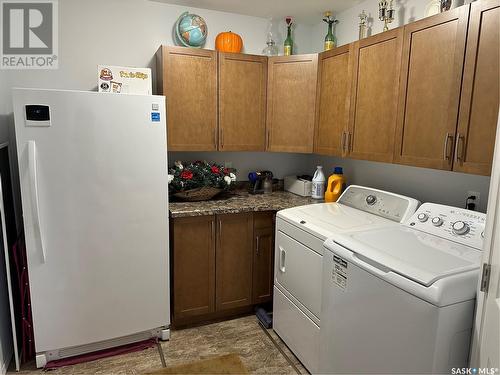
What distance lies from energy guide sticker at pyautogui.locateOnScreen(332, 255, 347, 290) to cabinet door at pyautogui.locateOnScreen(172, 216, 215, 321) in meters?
1.02

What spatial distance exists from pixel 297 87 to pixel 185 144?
40.1 inches

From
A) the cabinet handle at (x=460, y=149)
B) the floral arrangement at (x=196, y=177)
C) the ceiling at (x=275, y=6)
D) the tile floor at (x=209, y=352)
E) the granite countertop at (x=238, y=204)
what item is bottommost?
the tile floor at (x=209, y=352)

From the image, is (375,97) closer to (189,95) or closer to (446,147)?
(446,147)

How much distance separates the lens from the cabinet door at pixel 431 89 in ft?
5.36

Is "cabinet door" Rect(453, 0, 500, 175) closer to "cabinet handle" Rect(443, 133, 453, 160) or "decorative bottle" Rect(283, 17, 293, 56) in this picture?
"cabinet handle" Rect(443, 133, 453, 160)

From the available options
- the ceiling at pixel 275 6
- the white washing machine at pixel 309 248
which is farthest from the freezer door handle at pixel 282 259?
the ceiling at pixel 275 6

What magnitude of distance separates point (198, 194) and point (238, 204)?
0.32m

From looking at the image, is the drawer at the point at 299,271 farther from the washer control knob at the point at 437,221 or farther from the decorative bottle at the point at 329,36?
the decorative bottle at the point at 329,36

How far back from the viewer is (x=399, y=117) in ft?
6.42

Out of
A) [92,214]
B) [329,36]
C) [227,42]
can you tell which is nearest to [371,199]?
[329,36]

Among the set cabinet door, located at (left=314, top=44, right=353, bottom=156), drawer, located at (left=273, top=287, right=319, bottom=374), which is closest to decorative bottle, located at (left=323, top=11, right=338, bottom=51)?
cabinet door, located at (left=314, top=44, right=353, bottom=156)

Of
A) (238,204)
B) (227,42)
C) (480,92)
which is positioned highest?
(227,42)

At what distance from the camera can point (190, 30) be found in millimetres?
2570

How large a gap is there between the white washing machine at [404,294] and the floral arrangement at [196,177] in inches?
44.8
